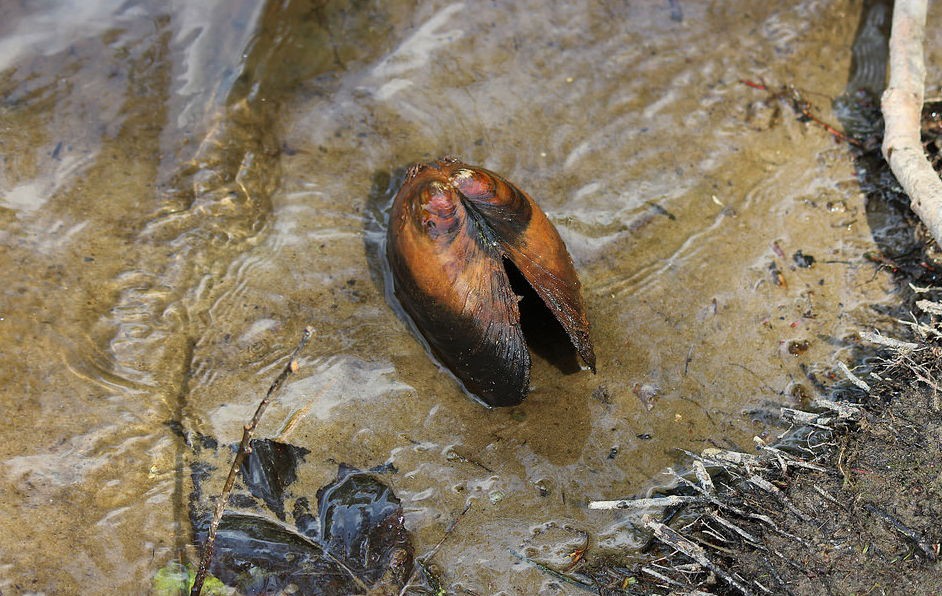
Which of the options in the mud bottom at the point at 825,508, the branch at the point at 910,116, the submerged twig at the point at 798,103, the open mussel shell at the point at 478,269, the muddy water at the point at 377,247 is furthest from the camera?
the submerged twig at the point at 798,103

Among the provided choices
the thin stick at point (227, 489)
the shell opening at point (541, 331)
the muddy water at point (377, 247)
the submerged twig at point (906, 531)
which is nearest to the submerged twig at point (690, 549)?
the muddy water at point (377, 247)

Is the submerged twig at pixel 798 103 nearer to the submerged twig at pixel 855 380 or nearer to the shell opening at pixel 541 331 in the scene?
the submerged twig at pixel 855 380

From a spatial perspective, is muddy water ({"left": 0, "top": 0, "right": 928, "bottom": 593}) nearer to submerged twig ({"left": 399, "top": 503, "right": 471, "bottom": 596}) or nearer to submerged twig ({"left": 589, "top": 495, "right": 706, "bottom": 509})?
submerged twig ({"left": 399, "top": 503, "right": 471, "bottom": 596})

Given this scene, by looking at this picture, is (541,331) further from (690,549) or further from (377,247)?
(690,549)

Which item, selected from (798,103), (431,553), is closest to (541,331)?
(431,553)

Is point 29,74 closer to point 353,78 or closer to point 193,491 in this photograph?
point 353,78

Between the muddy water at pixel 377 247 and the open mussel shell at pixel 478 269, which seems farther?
the muddy water at pixel 377 247

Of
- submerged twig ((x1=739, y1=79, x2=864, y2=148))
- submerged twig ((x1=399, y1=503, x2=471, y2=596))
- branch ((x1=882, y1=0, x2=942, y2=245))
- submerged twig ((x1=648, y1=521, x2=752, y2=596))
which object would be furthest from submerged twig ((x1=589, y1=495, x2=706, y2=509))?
submerged twig ((x1=739, y1=79, x2=864, y2=148))
